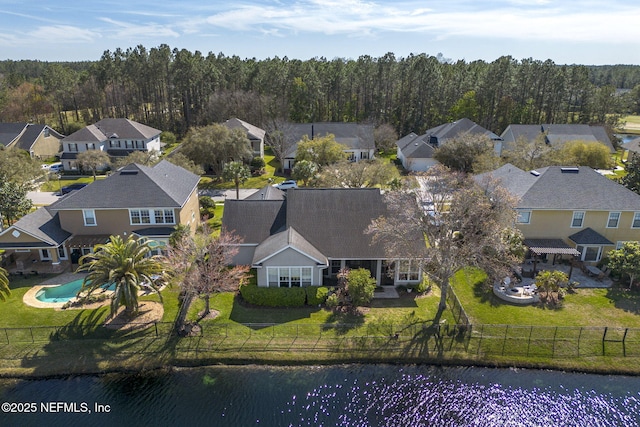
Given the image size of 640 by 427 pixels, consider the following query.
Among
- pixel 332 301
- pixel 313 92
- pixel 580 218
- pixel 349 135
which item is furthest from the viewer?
pixel 313 92

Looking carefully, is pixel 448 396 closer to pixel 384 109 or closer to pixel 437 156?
pixel 437 156

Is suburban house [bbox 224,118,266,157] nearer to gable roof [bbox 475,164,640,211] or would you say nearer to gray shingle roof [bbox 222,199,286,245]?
gray shingle roof [bbox 222,199,286,245]

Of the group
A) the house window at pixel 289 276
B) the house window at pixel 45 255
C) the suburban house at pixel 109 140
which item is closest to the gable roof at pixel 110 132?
the suburban house at pixel 109 140

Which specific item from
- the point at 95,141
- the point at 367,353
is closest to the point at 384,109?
the point at 95,141

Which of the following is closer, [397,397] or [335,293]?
[397,397]

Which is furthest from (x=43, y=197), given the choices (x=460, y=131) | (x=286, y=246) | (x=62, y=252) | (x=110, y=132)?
(x=460, y=131)

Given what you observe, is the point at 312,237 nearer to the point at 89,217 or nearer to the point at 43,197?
the point at 89,217
